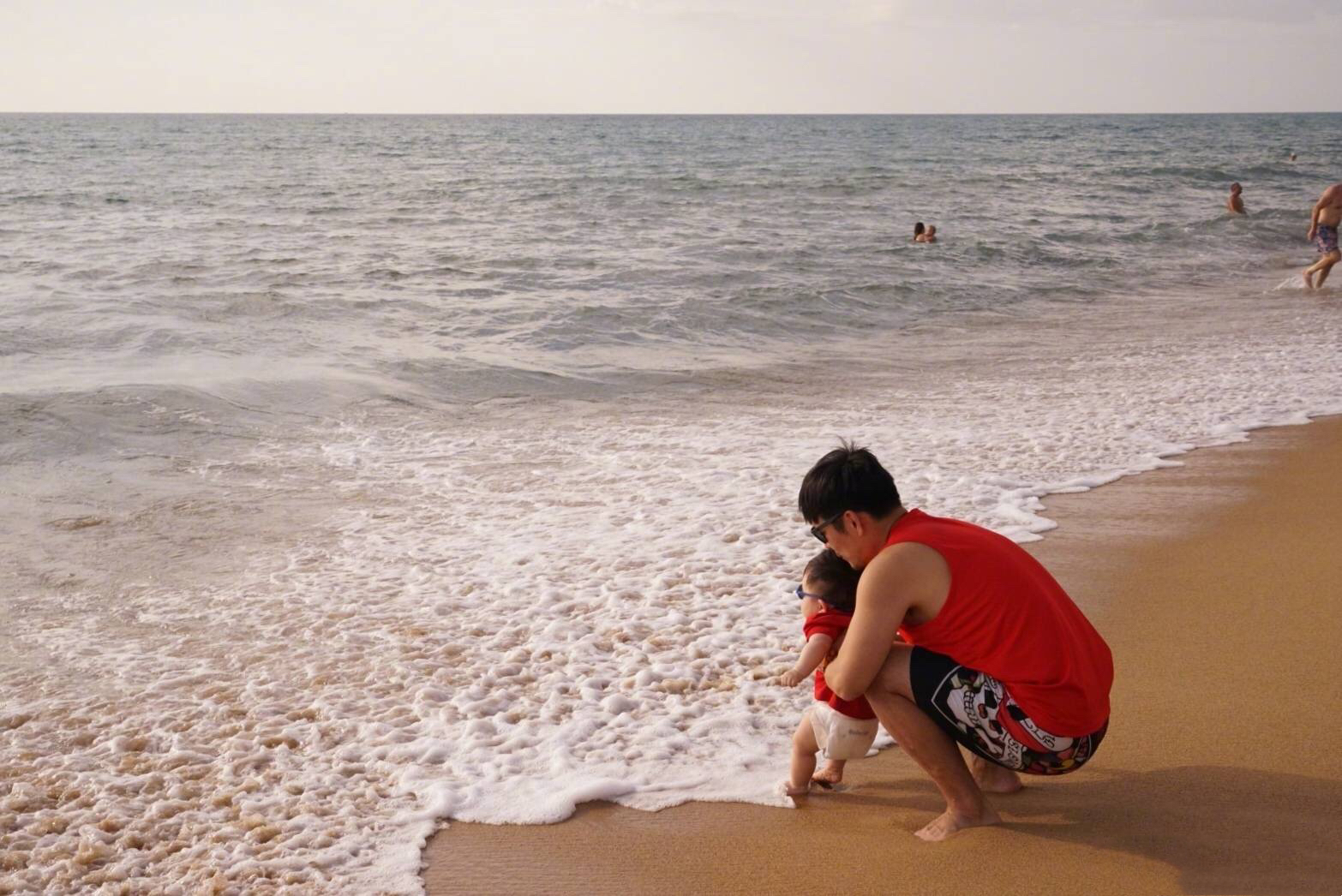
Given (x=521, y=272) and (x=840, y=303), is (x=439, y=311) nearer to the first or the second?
(x=521, y=272)

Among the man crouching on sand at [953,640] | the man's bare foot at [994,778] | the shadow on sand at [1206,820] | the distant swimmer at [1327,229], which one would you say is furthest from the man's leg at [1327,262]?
the man crouching on sand at [953,640]

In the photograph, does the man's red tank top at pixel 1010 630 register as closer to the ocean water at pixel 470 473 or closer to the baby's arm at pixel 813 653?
the baby's arm at pixel 813 653

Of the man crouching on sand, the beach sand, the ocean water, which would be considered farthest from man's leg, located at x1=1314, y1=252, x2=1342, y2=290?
the man crouching on sand

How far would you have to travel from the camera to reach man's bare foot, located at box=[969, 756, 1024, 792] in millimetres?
3453

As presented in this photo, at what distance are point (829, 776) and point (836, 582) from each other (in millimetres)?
700

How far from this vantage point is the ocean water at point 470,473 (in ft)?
12.3

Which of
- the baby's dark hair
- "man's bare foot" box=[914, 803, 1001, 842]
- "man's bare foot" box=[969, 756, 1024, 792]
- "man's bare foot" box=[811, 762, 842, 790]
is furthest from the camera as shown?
"man's bare foot" box=[811, 762, 842, 790]

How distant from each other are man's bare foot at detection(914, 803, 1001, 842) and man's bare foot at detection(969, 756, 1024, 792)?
0.18 meters

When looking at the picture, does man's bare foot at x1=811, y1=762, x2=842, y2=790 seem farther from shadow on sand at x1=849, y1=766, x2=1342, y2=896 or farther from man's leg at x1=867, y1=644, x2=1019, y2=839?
man's leg at x1=867, y1=644, x2=1019, y2=839

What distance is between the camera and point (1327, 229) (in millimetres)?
17062

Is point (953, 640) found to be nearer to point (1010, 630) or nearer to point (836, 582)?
point (1010, 630)

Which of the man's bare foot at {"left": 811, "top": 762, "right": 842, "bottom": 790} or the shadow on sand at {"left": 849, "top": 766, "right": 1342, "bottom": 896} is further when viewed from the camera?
the man's bare foot at {"left": 811, "top": 762, "right": 842, "bottom": 790}

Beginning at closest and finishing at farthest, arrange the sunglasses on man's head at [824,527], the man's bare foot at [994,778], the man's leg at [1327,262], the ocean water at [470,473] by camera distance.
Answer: the sunglasses on man's head at [824,527]
the man's bare foot at [994,778]
the ocean water at [470,473]
the man's leg at [1327,262]

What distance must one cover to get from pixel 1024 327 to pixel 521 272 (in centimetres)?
785
